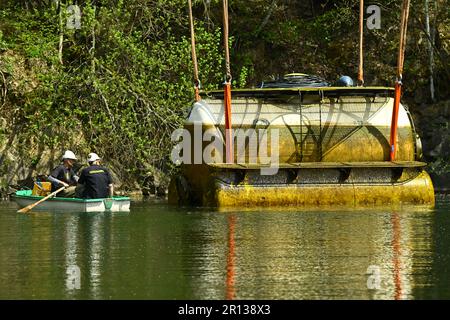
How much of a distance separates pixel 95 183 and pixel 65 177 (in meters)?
1.72

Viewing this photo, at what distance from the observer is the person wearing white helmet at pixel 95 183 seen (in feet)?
82.2

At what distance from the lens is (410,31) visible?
3512 cm

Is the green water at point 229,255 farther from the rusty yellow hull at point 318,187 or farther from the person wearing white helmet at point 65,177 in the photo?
the person wearing white helmet at point 65,177

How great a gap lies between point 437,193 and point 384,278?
17093 mm

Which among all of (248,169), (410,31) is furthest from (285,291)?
(410,31)

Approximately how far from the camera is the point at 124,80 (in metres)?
30.4

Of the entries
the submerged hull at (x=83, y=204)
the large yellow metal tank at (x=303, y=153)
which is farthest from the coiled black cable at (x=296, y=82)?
the submerged hull at (x=83, y=204)

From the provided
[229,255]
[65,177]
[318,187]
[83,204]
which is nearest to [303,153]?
[318,187]

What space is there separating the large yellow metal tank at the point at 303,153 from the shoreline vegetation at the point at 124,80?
4397 millimetres

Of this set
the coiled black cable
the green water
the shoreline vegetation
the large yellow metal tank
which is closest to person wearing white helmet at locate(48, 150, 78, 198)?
A: the large yellow metal tank

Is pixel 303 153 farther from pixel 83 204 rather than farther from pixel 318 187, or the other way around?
pixel 83 204

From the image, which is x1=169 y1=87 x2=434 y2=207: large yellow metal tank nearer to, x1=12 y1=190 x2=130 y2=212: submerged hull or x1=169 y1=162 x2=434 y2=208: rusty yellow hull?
x1=169 y1=162 x2=434 y2=208: rusty yellow hull
